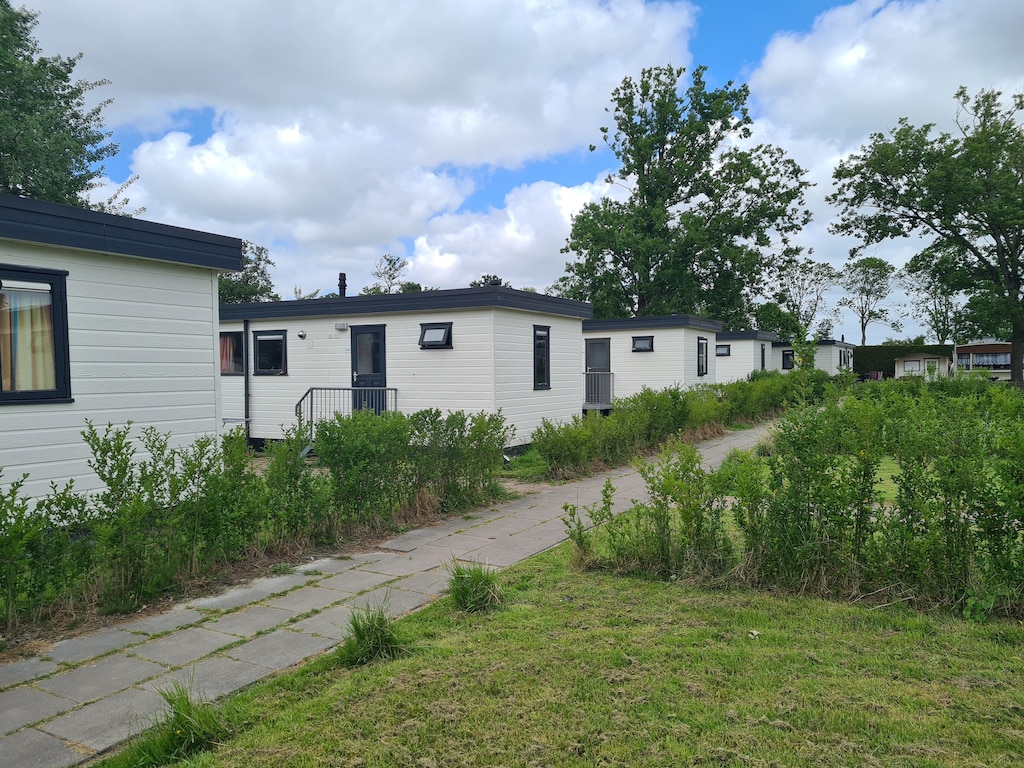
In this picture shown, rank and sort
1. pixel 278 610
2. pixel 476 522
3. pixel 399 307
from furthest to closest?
pixel 399 307, pixel 476 522, pixel 278 610

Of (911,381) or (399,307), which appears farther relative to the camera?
(911,381)

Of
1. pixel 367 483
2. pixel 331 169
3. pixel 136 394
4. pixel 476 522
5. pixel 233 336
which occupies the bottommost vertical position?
pixel 476 522

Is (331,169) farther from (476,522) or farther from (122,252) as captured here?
(476,522)

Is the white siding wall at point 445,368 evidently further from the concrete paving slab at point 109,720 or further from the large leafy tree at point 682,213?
the large leafy tree at point 682,213

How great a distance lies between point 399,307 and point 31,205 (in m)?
6.48

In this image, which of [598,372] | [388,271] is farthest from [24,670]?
[388,271]

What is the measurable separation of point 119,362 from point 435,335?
5680mm

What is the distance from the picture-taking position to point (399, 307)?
11.9 meters

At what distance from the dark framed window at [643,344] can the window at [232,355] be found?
1058 cm

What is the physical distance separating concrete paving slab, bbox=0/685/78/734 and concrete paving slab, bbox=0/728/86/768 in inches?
4.6

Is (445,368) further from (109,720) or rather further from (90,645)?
(109,720)

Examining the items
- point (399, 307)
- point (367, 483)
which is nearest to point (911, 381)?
point (399, 307)

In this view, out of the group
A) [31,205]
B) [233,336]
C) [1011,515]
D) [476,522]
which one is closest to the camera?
[1011,515]

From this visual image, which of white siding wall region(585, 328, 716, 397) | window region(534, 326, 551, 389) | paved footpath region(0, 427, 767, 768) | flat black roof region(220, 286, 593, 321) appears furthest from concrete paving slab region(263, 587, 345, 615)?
white siding wall region(585, 328, 716, 397)
